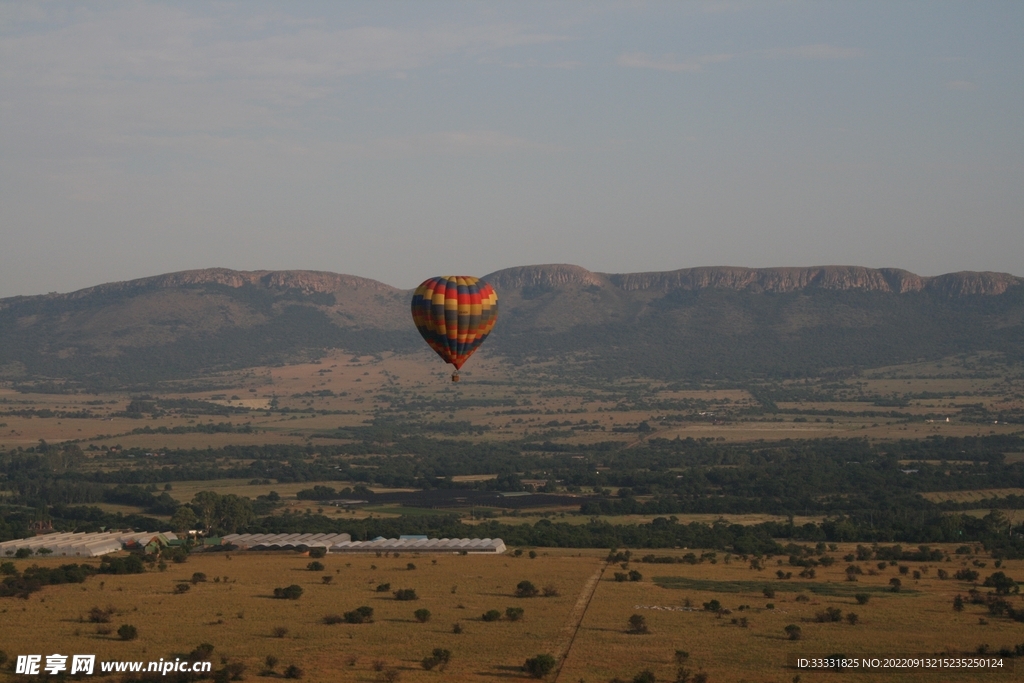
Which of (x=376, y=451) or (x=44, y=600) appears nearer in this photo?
(x=44, y=600)

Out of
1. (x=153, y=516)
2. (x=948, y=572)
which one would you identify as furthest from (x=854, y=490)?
(x=153, y=516)

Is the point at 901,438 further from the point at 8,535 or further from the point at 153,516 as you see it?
the point at 8,535

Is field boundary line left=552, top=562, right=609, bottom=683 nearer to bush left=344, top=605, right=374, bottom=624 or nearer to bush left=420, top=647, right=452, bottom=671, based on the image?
bush left=420, top=647, right=452, bottom=671

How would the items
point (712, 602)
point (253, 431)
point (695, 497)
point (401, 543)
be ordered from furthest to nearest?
1. point (253, 431)
2. point (695, 497)
3. point (401, 543)
4. point (712, 602)

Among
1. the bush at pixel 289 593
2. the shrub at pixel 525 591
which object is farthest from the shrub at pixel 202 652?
the shrub at pixel 525 591

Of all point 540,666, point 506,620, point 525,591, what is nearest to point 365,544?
point 525,591

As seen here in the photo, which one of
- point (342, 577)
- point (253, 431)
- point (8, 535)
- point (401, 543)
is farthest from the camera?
point (253, 431)

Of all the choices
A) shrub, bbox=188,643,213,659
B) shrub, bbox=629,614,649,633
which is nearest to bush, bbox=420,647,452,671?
shrub, bbox=188,643,213,659
